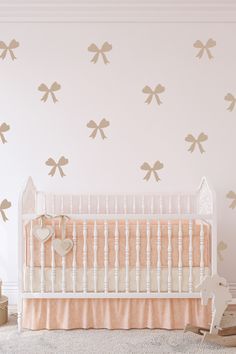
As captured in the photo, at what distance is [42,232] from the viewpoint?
2869mm

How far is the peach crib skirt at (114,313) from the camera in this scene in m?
2.95

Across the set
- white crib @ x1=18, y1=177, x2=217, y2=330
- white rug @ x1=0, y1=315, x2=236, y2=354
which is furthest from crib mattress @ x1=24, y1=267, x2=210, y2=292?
white rug @ x1=0, y1=315, x2=236, y2=354

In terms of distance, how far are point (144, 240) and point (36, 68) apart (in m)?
1.51

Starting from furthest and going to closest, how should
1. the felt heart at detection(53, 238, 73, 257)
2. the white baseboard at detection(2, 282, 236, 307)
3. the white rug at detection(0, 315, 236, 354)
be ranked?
the white baseboard at detection(2, 282, 236, 307), the felt heart at detection(53, 238, 73, 257), the white rug at detection(0, 315, 236, 354)

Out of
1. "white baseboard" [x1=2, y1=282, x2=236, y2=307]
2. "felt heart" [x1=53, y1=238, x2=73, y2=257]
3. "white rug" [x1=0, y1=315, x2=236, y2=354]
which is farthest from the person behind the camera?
Answer: "white baseboard" [x1=2, y1=282, x2=236, y2=307]

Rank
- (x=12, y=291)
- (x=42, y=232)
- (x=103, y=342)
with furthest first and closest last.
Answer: (x=12, y=291) < (x=42, y=232) < (x=103, y=342)

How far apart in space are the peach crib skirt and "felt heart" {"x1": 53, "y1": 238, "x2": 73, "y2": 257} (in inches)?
11.3

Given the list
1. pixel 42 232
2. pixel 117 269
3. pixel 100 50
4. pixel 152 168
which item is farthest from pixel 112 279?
pixel 100 50

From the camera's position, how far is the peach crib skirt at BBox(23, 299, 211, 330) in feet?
9.66

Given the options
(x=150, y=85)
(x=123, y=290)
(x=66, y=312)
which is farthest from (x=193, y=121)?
(x=66, y=312)

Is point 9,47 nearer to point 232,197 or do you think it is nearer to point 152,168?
point 152,168

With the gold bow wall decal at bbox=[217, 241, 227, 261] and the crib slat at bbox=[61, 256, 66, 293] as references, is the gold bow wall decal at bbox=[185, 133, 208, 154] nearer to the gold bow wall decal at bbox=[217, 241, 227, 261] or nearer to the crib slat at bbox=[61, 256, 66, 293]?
the gold bow wall decal at bbox=[217, 241, 227, 261]

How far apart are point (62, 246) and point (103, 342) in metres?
0.55

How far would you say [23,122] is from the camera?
12.0 ft
